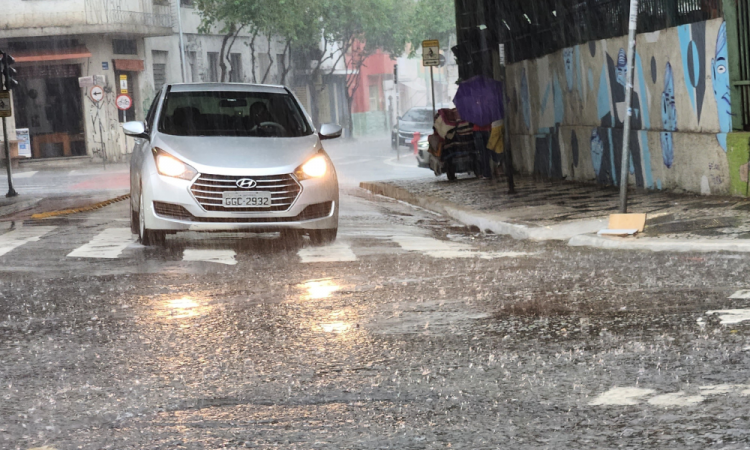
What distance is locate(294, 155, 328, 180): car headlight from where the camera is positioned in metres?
10.9

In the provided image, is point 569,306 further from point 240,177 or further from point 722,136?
point 722,136

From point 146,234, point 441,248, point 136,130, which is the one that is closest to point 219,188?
point 146,234

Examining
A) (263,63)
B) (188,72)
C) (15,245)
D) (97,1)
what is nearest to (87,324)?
(15,245)

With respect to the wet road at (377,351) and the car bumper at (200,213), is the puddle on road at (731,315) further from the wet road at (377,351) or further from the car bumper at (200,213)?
the car bumper at (200,213)

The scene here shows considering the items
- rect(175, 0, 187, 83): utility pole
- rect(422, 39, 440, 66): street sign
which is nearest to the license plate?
rect(422, 39, 440, 66): street sign

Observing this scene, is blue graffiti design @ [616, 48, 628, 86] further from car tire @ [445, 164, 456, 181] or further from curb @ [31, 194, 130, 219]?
curb @ [31, 194, 130, 219]

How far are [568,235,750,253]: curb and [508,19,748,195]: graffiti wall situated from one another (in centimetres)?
291

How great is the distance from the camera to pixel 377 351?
19.4ft

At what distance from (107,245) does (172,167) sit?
1236mm

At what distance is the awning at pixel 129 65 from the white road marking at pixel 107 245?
3328 centimetres

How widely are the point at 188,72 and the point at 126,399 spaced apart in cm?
4763

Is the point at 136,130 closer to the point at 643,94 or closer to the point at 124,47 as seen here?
the point at 643,94

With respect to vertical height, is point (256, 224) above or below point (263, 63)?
below

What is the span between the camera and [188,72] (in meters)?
51.6
